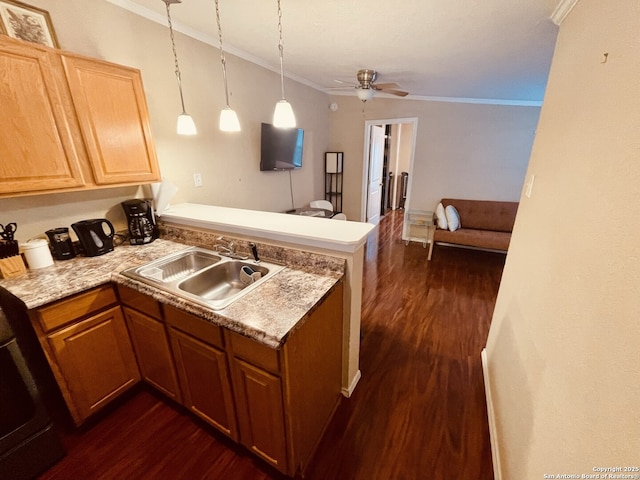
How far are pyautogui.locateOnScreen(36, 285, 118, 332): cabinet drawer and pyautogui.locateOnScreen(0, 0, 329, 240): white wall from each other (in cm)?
64

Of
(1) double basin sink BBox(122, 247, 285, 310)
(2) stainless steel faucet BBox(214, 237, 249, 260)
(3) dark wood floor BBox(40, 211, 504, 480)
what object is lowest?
(3) dark wood floor BBox(40, 211, 504, 480)

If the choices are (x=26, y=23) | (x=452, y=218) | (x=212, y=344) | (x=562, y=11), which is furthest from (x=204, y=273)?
(x=452, y=218)

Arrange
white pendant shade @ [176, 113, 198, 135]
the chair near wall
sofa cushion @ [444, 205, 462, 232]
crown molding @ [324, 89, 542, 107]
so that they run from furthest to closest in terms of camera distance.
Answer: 1. the chair near wall
2. sofa cushion @ [444, 205, 462, 232]
3. crown molding @ [324, 89, 542, 107]
4. white pendant shade @ [176, 113, 198, 135]

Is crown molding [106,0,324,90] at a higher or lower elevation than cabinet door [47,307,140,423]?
higher

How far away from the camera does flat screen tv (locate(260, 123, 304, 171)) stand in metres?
2.99

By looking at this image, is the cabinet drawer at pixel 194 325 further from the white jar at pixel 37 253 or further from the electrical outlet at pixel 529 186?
the electrical outlet at pixel 529 186

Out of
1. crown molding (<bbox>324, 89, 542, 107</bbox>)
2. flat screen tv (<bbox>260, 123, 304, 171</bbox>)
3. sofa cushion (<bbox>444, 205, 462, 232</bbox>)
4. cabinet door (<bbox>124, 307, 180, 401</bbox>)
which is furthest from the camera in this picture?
sofa cushion (<bbox>444, 205, 462, 232</bbox>)

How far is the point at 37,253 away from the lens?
1470 mm

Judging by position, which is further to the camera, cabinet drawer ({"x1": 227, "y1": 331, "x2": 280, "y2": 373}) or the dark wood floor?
the dark wood floor

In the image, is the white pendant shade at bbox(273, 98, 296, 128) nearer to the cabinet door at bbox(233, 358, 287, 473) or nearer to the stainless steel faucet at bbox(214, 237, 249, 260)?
the stainless steel faucet at bbox(214, 237, 249, 260)

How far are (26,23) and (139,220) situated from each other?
118 cm

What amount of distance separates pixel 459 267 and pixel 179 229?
3569 millimetres

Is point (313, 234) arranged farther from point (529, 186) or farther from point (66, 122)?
point (66, 122)

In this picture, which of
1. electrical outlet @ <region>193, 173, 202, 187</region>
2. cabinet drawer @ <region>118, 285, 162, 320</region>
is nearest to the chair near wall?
electrical outlet @ <region>193, 173, 202, 187</region>
